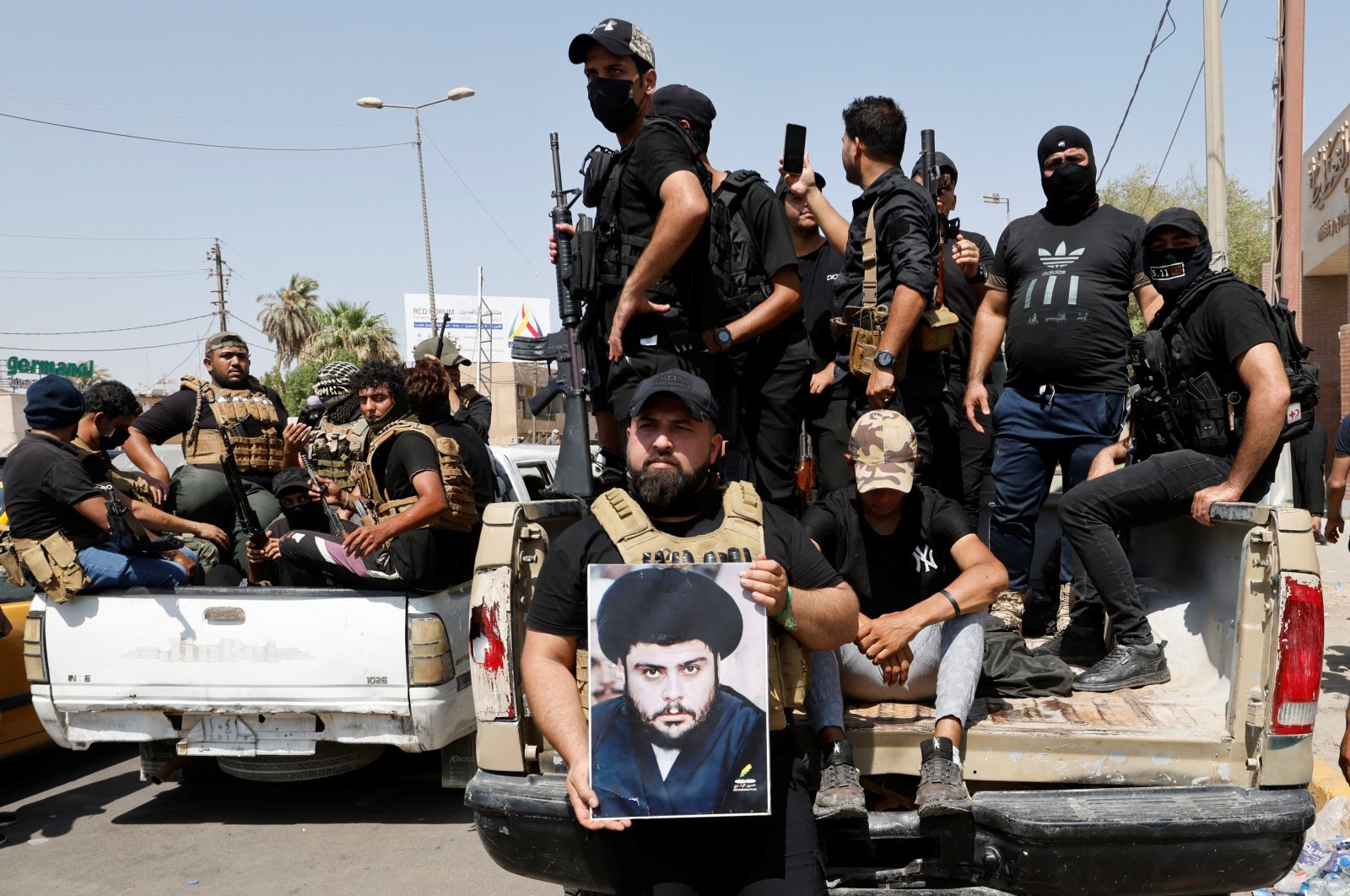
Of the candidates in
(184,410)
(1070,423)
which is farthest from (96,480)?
(1070,423)

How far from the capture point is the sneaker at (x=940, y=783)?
2779 millimetres

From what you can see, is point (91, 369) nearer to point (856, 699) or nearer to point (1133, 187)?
point (1133, 187)

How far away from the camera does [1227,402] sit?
3.76 metres

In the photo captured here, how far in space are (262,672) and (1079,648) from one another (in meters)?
3.54

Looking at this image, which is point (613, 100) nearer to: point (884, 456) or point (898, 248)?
point (898, 248)

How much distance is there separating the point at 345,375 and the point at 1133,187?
43.3 m

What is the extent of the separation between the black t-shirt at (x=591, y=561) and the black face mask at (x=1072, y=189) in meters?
2.45

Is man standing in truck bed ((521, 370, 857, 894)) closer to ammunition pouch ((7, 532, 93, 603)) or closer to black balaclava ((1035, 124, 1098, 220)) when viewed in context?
black balaclava ((1035, 124, 1098, 220))

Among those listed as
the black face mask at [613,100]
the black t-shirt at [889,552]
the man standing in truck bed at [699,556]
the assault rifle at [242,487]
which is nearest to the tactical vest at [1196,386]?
the black t-shirt at [889,552]

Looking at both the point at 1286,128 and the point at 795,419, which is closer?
the point at 795,419

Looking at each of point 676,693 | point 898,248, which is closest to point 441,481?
point 898,248

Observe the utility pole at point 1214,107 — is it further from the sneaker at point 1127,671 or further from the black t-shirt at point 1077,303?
the sneaker at point 1127,671

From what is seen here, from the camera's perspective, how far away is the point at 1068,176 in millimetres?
4527

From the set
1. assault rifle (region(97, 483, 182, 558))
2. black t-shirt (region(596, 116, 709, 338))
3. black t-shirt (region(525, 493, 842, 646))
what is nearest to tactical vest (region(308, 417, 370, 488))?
assault rifle (region(97, 483, 182, 558))
